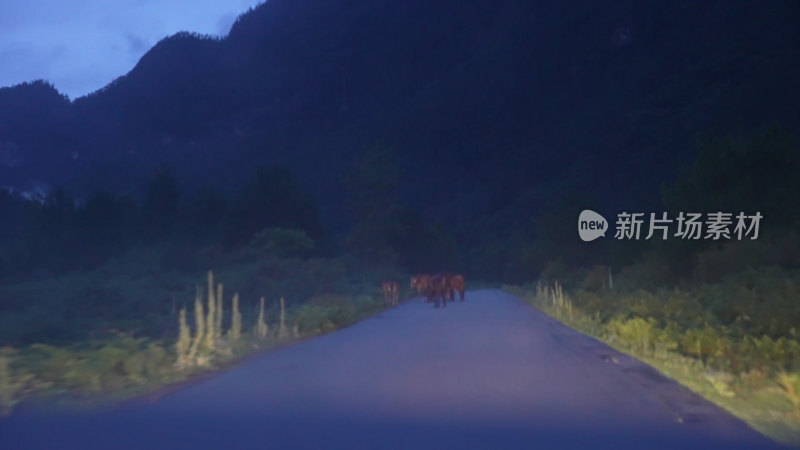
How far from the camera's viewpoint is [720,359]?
53.4 ft

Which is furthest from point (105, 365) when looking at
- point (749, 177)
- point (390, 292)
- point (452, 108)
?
point (452, 108)

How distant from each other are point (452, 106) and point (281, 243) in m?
129

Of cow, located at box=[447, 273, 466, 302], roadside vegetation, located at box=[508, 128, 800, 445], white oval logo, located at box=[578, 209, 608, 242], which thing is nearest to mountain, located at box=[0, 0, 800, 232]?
white oval logo, located at box=[578, 209, 608, 242]

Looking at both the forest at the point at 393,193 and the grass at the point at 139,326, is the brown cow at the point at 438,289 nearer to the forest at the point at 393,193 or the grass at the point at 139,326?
the forest at the point at 393,193

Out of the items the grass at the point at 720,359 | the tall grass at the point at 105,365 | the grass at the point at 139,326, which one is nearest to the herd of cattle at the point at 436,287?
the grass at the point at 139,326

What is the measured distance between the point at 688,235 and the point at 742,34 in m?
88.1

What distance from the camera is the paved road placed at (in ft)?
31.5

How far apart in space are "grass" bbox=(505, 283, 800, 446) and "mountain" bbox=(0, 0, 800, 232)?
19376 mm

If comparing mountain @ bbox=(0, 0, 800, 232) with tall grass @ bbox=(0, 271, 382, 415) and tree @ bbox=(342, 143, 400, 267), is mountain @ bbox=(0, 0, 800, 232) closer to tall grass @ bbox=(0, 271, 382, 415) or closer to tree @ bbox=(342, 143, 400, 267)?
tree @ bbox=(342, 143, 400, 267)

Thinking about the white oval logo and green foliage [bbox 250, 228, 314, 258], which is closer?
green foliage [bbox 250, 228, 314, 258]

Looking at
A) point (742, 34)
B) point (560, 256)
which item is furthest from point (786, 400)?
point (742, 34)

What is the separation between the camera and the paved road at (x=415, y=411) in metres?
9.61

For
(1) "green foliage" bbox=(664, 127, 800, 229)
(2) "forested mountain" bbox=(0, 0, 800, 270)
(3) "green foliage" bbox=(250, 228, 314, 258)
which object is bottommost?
(3) "green foliage" bbox=(250, 228, 314, 258)

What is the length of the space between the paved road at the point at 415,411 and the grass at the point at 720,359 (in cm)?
43
